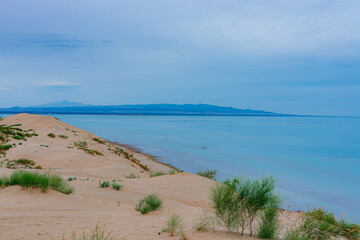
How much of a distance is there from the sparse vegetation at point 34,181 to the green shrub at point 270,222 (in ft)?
20.5

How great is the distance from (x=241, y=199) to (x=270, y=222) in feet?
2.67

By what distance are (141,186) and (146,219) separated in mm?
6299

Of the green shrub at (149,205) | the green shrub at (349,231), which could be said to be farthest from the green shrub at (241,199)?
the green shrub at (349,231)

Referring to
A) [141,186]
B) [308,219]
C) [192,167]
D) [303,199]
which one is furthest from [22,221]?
[192,167]

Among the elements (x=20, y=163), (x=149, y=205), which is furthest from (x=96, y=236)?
(x=20, y=163)

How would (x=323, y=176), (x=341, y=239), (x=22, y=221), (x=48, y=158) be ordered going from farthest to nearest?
(x=323, y=176), (x=48, y=158), (x=341, y=239), (x=22, y=221)

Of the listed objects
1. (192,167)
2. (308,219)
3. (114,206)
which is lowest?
(192,167)

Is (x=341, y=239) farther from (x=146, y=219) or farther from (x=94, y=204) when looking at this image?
(x=94, y=204)

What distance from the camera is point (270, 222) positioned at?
667 cm

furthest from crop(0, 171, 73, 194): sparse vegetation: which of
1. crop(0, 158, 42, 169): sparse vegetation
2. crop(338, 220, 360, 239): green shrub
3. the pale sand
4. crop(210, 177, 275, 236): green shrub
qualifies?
crop(0, 158, 42, 169): sparse vegetation

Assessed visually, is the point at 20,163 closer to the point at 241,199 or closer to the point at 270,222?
the point at 241,199

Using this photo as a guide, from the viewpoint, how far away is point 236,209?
671 centimetres

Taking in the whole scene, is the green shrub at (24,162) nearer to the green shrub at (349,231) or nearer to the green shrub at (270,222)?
the green shrub at (270,222)

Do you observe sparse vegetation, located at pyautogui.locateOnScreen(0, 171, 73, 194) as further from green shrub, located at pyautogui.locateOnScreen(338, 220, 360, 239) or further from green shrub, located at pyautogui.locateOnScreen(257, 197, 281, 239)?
green shrub, located at pyautogui.locateOnScreen(338, 220, 360, 239)
